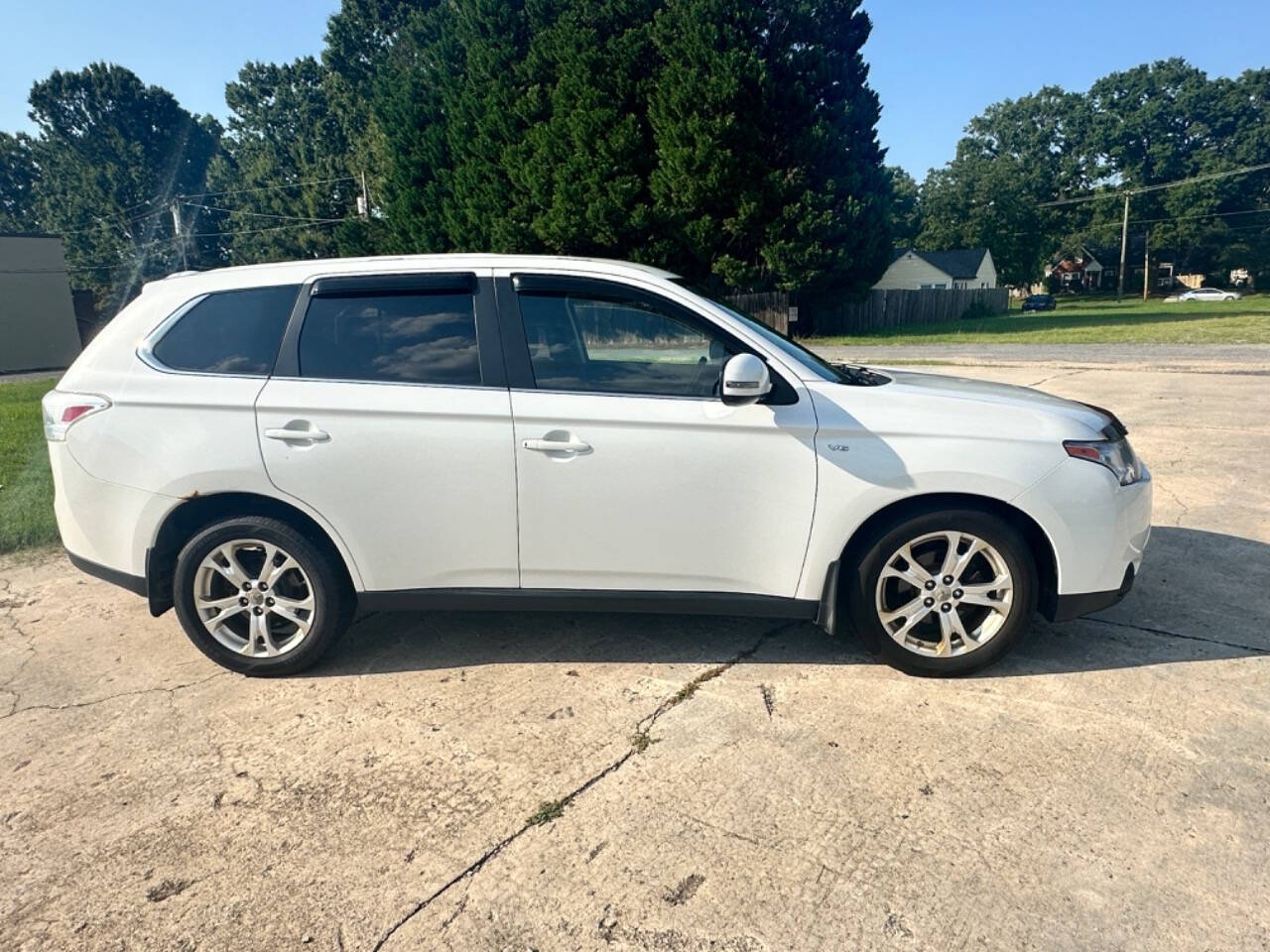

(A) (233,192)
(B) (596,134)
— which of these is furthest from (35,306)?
(A) (233,192)

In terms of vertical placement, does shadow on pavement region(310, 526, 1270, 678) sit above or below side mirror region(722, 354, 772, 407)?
below

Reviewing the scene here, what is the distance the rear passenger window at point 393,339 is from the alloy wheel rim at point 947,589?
204 centimetres

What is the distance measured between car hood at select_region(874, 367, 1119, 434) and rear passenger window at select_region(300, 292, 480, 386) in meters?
1.93

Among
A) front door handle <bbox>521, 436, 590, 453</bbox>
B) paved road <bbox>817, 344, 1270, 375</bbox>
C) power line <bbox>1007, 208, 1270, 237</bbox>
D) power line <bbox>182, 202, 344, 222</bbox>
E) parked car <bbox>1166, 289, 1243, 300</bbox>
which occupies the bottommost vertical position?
paved road <bbox>817, 344, 1270, 375</bbox>

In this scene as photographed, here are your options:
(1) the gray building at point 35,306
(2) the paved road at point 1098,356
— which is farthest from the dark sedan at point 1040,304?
(1) the gray building at point 35,306

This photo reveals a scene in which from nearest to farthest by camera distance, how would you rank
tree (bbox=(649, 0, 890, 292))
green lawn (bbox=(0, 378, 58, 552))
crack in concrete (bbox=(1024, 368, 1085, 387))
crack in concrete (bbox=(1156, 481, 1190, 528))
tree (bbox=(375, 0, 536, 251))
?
1. crack in concrete (bbox=(1156, 481, 1190, 528))
2. green lawn (bbox=(0, 378, 58, 552))
3. crack in concrete (bbox=(1024, 368, 1085, 387))
4. tree (bbox=(649, 0, 890, 292))
5. tree (bbox=(375, 0, 536, 251))

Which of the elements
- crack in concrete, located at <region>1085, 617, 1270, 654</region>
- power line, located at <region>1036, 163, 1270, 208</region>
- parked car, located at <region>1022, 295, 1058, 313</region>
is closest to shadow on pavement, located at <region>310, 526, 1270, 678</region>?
crack in concrete, located at <region>1085, 617, 1270, 654</region>

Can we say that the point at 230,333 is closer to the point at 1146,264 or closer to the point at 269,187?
the point at 269,187

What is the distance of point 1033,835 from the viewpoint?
2.61 m

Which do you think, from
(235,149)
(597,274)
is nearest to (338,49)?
(235,149)

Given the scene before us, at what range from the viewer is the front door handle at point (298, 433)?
362 centimetres

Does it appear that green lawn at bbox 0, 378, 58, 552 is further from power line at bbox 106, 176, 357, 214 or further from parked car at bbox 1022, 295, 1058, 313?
parked car at bbox 1022, 295, 1058, 313

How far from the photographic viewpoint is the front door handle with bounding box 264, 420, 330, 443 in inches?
142

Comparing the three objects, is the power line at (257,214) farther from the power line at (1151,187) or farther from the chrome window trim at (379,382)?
the power line at (1151,187)
